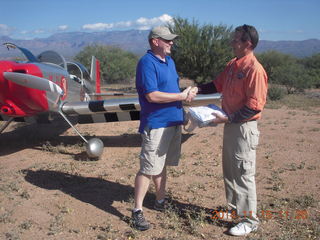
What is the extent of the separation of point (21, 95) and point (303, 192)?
13.8 feet

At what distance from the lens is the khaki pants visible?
2621 mm

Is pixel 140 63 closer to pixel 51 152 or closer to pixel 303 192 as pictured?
pixel 303 192

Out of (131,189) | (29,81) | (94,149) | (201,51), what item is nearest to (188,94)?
(131,189)

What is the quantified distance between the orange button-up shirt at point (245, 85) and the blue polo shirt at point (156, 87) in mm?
451

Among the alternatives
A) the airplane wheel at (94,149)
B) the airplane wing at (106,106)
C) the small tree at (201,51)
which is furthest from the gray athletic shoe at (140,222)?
the small tree at (201,51)

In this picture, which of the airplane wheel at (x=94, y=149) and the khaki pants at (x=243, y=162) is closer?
the khaki pants at (x=243, y=162)

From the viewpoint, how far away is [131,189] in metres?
4.04

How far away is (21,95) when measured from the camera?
5039 millimetres

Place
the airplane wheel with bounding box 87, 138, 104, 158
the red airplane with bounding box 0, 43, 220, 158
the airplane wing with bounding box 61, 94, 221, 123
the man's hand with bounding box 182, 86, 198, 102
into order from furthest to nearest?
the airplane wing with bounding box 61, 94, 221, 123 < the airplane wheel with bounding box 87, 138, 104, 158 < the red airplane with bounding box 0, 43, 220, 158 < the man's hand with bounding box 182, 86, 198, 102

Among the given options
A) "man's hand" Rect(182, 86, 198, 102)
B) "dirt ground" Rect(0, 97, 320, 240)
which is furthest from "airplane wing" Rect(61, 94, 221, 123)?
"man's hand" Rect(182, 86, 198, 102)

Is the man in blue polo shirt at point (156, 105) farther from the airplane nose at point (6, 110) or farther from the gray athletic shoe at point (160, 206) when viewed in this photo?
the airplane nose at point (6, 110)

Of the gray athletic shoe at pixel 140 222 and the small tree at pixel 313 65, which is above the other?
the gray athletic shoe at pixel 140 222

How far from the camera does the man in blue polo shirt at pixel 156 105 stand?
2.67 m
